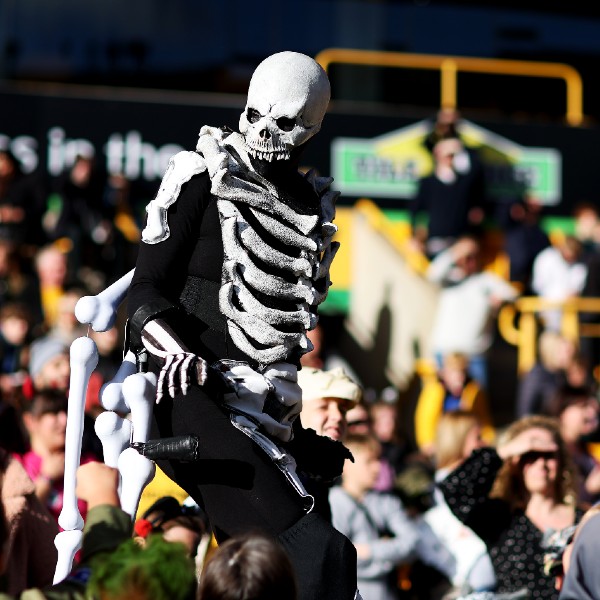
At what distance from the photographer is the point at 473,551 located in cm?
710

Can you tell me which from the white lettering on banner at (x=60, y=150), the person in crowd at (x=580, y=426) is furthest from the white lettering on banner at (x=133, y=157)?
the person in crowd at (x=580, y=426)

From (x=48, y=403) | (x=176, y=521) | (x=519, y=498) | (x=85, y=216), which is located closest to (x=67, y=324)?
(x=85, y=216)

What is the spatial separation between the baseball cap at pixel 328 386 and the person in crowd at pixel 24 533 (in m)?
1.43

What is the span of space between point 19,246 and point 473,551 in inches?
228

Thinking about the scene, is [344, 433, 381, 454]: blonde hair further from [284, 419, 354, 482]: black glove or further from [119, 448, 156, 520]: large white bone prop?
[119, 448, 156, 520]: large white bone prop

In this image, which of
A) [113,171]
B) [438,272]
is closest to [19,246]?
[113,171]

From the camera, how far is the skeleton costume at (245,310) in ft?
12.6

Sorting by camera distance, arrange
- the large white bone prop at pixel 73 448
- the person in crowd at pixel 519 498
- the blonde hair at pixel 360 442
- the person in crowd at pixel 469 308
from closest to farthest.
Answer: the large white bone prop at pixel 73 448, the person in crowd at pixel 519 498, the blonde hair at pixel 360 442, the person in crowd at pixel 469 308

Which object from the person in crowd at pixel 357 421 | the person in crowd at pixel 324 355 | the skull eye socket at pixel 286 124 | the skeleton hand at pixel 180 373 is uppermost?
the skull eye socket at pixel 286 124

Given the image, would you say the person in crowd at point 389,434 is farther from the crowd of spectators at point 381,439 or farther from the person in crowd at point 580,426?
the person in crowd at point 580,426

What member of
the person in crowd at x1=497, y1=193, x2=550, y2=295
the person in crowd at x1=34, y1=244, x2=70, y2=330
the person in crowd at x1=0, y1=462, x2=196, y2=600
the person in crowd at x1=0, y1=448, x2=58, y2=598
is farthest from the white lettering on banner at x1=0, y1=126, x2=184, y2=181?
the person in crowd at x1=0, y1=462, x2=196, y2=600

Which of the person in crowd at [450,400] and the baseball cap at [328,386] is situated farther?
the person in crowd at [450,400]

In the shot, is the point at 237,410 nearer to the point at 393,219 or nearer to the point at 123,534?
the point at 123,534

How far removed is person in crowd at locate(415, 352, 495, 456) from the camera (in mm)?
10711
